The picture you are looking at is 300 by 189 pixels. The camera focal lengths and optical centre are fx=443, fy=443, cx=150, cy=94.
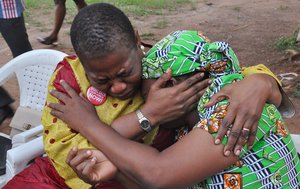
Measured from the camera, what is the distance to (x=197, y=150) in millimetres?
1616

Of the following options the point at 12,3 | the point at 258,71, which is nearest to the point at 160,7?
the point at 12,3

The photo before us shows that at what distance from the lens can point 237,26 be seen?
820 centimetres

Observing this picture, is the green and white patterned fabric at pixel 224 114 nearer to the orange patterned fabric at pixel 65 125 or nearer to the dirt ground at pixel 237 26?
the orange patterned fabric at pixel 65 125

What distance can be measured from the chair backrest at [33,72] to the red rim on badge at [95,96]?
1.08m

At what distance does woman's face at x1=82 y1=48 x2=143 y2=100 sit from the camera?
1759 millimetres

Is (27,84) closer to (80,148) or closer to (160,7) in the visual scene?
(80,148)

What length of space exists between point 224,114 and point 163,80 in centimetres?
29

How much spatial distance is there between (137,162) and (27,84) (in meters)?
1.77

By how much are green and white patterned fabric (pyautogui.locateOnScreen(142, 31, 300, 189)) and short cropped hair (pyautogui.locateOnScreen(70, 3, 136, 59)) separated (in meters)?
0.17

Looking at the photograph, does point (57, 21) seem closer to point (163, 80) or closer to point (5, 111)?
point (5, 111)

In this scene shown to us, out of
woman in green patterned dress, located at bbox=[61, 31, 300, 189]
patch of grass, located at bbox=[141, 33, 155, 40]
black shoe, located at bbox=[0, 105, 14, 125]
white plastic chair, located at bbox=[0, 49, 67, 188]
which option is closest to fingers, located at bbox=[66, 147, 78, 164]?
woman in green patterned dress, located at bbox=[61, 31, 300, 189]

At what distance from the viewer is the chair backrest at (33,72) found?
10.1 ft

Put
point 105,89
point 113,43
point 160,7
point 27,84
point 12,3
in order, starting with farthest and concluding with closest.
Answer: point 160,7, point 12,3, point 27,84, point 105,89, point 113,43

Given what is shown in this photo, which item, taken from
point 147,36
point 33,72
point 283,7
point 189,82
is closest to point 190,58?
point 189,82
